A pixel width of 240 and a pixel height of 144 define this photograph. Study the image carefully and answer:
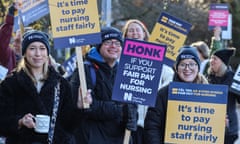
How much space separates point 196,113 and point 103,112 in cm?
88

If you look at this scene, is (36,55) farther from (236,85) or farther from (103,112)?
(236,85)

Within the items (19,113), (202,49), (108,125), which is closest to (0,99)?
(19,113)

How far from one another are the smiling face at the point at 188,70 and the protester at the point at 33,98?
1.02m

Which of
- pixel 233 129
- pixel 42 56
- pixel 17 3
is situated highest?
pixel 17 3

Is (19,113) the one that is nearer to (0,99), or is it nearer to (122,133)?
(0,99)

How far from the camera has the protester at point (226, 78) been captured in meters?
6.92

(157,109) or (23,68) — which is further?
(157,109)

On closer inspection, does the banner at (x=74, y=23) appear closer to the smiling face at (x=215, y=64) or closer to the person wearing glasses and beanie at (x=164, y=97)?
the person wearing glasses and beanie at (x=164, y=97)

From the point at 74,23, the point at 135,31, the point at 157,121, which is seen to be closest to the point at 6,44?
the point at 135,31

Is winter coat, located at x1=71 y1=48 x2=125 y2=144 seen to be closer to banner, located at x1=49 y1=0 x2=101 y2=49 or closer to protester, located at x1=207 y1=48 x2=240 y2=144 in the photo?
banner, located at x1=49 y1=0 x2=101 y2=49

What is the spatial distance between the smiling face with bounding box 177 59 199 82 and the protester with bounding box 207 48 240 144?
1351 millimetres

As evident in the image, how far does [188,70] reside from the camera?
566cm

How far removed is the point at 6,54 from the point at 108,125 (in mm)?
2127

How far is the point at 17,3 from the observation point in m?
7.06
